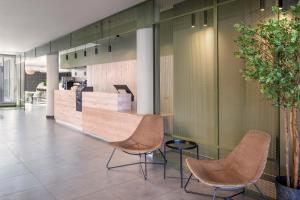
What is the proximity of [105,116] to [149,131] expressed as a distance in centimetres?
225

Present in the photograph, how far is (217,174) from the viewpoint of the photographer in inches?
120

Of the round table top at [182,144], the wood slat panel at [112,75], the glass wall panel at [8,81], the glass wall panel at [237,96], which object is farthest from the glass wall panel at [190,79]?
the glass wall panel at [8,81]

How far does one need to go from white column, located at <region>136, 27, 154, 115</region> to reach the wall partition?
293 millimetres

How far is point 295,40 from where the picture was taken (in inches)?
90.3

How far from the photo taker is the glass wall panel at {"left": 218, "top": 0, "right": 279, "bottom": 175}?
3.27m

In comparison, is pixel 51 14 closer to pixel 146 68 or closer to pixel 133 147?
pixel 146 68

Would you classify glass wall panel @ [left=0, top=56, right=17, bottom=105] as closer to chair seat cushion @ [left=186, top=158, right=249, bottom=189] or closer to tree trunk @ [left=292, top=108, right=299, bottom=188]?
chair seat cushion @ [left=186, top=158, right=249, bottom=189]

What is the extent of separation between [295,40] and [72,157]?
170 inches

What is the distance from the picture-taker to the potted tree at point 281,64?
92.8 inches

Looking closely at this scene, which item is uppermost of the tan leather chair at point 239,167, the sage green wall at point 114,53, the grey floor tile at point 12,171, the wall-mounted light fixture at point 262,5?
the sage green wall at point 114,53

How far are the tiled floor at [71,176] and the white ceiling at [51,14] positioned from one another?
123 inches

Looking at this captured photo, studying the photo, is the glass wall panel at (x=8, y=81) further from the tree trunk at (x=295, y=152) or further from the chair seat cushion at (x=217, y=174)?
the tree trunk at (x=295, y=152)

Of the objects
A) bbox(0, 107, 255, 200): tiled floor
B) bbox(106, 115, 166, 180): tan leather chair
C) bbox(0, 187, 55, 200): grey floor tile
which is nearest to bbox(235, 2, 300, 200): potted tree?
bbox(0, 107, 255, 200): tiled floor

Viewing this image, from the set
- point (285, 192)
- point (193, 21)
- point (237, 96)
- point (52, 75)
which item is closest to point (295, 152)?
point (285, 192)
